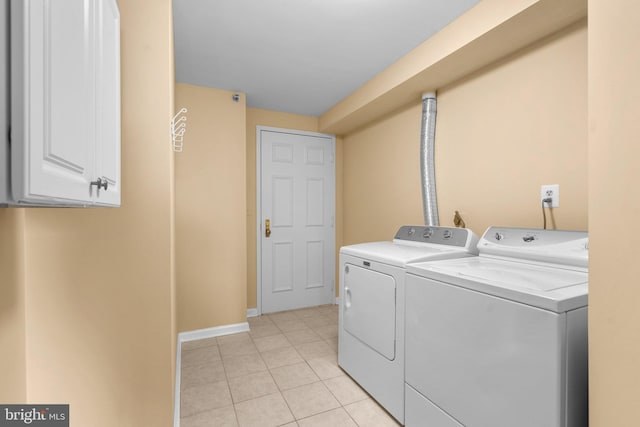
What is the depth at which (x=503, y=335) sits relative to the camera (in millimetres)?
1136

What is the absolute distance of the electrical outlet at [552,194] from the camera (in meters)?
1.63

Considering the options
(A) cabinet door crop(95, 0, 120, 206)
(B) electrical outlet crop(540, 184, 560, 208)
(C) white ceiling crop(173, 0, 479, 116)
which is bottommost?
(B) electrical outlet crop(540, 184, 560, 208)

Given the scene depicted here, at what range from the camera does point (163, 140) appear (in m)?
1.35

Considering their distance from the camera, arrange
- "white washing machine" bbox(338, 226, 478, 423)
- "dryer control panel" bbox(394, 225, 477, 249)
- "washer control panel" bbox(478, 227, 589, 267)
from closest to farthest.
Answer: "washer control panel" bbox(478, 227, 589, 267), "white washing machine" bbox(338, 226, 478, 423), "dryer control panel" bbox(394, 225, 477, 249)

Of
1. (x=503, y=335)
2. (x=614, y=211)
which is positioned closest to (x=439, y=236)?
(x=503, y=335)

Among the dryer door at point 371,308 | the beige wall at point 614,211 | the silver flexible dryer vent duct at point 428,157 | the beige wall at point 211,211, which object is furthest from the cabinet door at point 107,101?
the silver flexible dryer vent duct at point 428,157

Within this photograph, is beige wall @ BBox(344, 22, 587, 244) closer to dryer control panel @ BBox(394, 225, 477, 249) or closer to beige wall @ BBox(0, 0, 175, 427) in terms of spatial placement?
dryer control panel @ BBox(394, 225, 477, 249)

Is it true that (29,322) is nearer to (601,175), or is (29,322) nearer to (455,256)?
(601,175)

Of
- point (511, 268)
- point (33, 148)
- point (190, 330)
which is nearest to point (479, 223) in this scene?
point (511, 268)

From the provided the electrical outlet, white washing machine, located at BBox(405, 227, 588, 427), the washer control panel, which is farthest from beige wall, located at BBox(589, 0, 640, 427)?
the electrical outlet

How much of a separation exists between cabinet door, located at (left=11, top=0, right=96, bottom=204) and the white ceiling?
134 cm

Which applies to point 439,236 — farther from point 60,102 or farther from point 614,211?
point 60,102

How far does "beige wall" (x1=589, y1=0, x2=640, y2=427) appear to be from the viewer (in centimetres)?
70

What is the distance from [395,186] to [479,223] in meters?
0.96
